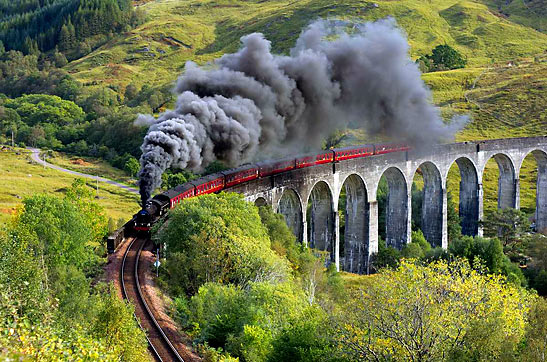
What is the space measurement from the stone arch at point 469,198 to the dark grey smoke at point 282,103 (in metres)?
4.35

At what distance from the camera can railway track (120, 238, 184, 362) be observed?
1770 centimetres

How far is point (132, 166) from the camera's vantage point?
7675 centimetres

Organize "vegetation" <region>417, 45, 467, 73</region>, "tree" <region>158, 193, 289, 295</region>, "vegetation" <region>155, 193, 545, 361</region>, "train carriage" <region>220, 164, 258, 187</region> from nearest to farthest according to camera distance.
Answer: "vegetation" <region>155, 193, 545, 361</region> < "tree" <region>158, 193, 289, 295</region> < "train carriage" <region>220, 164, 258, 187</region> < "vegetation" <region>417, 45, 467, 73</region>

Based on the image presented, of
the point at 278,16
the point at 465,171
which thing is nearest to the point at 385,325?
the point at 465,171

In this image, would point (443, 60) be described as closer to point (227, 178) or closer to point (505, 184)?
point (505, 184)

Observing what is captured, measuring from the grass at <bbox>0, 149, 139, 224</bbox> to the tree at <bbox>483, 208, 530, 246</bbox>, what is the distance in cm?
3459

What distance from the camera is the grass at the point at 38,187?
5328cm

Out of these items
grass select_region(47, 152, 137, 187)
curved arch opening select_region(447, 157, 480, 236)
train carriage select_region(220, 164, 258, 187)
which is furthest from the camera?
grass select_region(47, 152, 137, 187)

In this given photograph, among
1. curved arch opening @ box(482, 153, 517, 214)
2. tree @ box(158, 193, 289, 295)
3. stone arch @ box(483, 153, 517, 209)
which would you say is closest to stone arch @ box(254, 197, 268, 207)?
tree @ box(158, 193, 289, 295)

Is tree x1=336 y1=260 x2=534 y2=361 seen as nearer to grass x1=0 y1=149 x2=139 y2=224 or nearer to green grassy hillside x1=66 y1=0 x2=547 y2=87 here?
grass x1=0 y1=149 x2=139 y2=224

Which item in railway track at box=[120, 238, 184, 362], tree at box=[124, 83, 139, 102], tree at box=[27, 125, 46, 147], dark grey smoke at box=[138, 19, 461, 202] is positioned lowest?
railway track at box=[120, 238, 184, 362]

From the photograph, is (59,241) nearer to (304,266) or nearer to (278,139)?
(304,266)

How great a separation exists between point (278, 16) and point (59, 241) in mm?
142242

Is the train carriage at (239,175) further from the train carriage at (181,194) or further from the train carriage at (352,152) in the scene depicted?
the train carriage at (352,152)
